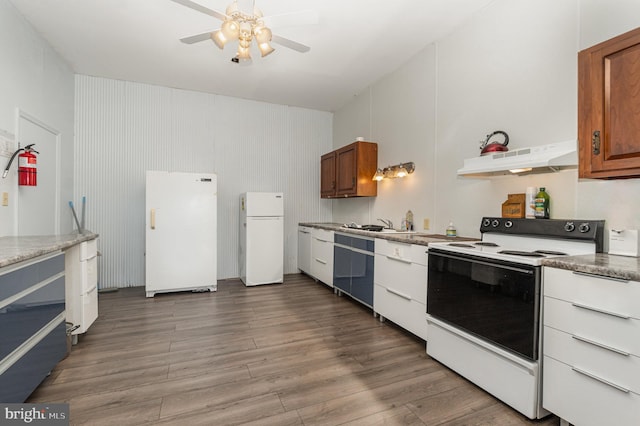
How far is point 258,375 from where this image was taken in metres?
2.07

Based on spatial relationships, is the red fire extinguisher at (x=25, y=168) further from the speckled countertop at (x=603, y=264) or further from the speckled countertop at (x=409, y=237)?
the speckled countertop at (x=603, y=264)

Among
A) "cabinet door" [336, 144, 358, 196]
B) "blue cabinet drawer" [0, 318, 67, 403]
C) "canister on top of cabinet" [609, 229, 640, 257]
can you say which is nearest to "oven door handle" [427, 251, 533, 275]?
"canister on top of cabinet" [609, 229, 640, 257]

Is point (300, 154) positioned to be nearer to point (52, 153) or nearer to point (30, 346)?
point (52, 153)

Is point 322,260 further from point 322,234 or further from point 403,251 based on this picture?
point 403,251

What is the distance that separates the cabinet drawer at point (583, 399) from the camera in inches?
51.0

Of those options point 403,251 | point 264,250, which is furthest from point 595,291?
point 264,250

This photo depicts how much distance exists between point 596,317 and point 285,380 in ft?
5.81

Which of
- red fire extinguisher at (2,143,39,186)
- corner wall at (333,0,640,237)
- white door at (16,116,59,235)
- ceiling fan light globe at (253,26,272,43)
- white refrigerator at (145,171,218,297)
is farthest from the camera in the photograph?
white refrigerator at (145,171,218,297)

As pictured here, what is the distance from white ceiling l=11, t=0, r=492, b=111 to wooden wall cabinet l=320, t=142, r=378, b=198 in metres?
0.96

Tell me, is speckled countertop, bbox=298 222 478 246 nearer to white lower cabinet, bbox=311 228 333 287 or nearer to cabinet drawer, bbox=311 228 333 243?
cabinet drawer, bbox=311 228 333 243

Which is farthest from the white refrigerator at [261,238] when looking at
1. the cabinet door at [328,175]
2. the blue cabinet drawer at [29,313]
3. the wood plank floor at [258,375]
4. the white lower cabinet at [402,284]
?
the blue cabinet drawer at [29,313]

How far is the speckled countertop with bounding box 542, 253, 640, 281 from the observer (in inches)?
50.8

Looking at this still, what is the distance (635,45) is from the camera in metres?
1.49

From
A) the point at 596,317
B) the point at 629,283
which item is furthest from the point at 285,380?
the point at 629,283
